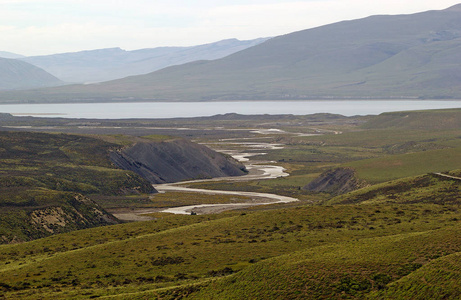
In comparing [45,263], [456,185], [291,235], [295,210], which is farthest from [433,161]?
[45,263]

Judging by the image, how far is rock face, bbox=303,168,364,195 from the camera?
10534 cm

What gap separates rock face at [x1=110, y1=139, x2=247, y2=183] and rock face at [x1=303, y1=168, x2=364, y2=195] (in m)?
24.9

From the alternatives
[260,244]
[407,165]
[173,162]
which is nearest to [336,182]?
[407,165]

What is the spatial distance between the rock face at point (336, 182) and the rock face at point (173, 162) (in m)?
24.9

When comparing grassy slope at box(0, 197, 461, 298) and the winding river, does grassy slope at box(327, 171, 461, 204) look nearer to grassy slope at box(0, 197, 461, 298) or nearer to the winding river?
grassy slope at box(0, 197, 461, 298)

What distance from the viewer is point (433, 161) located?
10938 cm

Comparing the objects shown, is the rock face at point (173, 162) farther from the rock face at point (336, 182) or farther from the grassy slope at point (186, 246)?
the grassy slope at point (186, 246)

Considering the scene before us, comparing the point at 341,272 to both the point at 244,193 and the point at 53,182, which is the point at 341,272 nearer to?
the point at 53,182

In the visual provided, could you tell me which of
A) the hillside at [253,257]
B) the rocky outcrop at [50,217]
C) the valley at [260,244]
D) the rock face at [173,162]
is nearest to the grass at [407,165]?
the valley at [260,244]

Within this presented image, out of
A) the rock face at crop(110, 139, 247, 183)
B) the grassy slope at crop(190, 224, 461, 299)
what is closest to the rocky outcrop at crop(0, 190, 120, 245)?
the grassy slope at crop(190, 224, 461, 299)

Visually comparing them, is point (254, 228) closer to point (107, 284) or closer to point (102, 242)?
point (102, 242)

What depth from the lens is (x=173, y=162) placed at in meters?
135

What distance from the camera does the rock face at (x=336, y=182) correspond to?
346 feet

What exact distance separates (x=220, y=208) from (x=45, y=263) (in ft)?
136
